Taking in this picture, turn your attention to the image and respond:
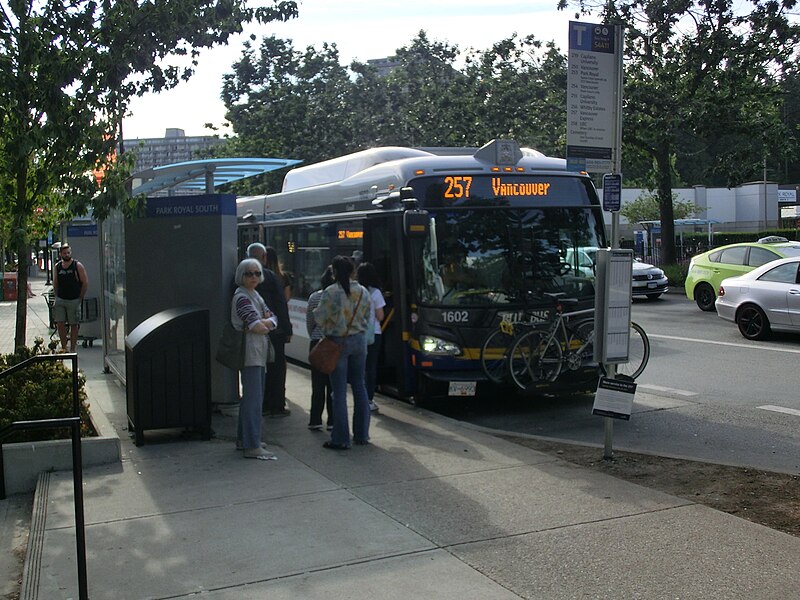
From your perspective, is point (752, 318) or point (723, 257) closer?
point (752, 318)

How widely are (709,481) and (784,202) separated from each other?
72279 millimetres

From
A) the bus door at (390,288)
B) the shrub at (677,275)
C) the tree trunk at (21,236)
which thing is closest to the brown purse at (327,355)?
the bus door at (390,288)

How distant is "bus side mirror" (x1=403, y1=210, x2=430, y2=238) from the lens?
30.2 ft

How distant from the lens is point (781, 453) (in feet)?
26.5

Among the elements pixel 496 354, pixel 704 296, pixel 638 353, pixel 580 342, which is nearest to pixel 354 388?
pixel 496 354

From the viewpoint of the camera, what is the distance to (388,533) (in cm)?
560

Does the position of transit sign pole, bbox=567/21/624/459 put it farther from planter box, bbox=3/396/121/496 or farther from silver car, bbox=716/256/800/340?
silver car, bbox=716/256/800/340

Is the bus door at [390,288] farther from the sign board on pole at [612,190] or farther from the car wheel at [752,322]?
the car wheel at [752,322]

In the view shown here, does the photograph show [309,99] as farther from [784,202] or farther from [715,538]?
[784,202]

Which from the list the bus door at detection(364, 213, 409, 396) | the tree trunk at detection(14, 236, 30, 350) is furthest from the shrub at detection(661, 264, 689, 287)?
the tree trunk at detection(14, 236, 30, 350)

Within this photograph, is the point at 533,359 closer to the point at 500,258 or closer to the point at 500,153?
the point at 500,258

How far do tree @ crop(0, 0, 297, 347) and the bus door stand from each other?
9.19 ft

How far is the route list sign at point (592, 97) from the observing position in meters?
7.32

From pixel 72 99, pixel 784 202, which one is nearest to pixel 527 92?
pixel 72 99
